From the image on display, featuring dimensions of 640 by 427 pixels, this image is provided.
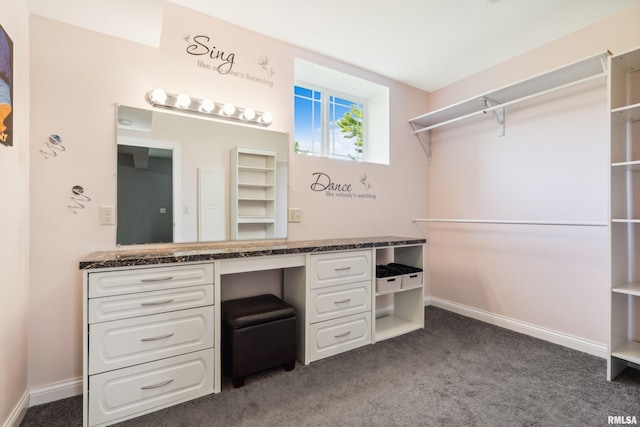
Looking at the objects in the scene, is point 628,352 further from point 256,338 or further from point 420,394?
point 256,338

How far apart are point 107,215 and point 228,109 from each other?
1.03m

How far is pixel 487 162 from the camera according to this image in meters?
2.89

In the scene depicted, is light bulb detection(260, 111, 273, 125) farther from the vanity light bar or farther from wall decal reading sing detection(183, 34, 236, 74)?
→ wall decal reading sing detection(183, 34, 236, 74)

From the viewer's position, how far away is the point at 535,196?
2.54m

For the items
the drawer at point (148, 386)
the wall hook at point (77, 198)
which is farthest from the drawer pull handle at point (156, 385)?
the wall hook at point (77, 198)

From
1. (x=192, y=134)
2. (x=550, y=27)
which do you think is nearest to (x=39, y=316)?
(x=192, y=134)

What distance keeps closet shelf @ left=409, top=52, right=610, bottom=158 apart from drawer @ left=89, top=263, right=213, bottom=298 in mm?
2487

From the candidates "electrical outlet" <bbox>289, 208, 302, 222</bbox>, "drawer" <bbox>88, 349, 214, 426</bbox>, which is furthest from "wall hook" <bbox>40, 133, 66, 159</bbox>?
"electrical outlet" <bbox>289, 208, 302, 222</bbox>

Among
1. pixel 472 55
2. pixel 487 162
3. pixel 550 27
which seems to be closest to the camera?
pixel 550 27

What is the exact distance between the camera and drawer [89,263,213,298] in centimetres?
145

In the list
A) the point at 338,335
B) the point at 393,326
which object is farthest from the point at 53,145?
the point at 393,326

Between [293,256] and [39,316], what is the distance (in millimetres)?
1449

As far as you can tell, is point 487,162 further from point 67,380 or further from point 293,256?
point 67,380

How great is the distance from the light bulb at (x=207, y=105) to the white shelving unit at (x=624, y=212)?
8.23 feet
